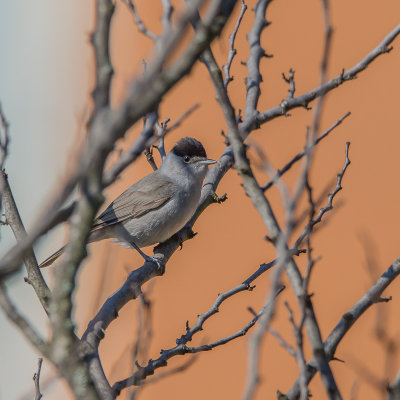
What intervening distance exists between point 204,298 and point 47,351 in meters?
3.70

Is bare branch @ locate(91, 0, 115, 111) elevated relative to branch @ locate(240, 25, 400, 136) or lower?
lower

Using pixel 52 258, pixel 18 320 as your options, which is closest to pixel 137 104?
pixel 18 320

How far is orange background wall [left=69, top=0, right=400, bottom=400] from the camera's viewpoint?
474 cm

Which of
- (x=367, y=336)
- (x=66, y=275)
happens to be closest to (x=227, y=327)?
(x=367, y=336)

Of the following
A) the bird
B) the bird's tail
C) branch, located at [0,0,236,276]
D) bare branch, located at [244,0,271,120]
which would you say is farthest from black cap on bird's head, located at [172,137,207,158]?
branch, located at [0,0,236,276]

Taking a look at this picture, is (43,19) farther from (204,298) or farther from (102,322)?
(102,322)

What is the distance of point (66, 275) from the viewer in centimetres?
134

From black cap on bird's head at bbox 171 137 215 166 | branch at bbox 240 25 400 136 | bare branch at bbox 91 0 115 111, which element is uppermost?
black cap on bird's head at bbox 171 137 215 166

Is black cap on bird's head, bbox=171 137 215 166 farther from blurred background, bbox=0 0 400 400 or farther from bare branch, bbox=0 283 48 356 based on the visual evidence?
bare branch, bbox=0 283 48 356

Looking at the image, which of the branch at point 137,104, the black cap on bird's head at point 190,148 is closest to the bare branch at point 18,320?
the branch at point 137,104

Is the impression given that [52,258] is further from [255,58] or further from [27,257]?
[255,58]

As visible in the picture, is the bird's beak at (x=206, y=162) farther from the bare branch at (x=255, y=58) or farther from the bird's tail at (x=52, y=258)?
the bare branch at (x=255, y=58)

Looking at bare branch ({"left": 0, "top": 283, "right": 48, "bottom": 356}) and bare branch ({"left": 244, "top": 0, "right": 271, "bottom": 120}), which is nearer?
bare branch ({"left": 0, "top": 283, "right": 48, "bottom": 356})

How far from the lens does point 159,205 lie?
14.9 feet
